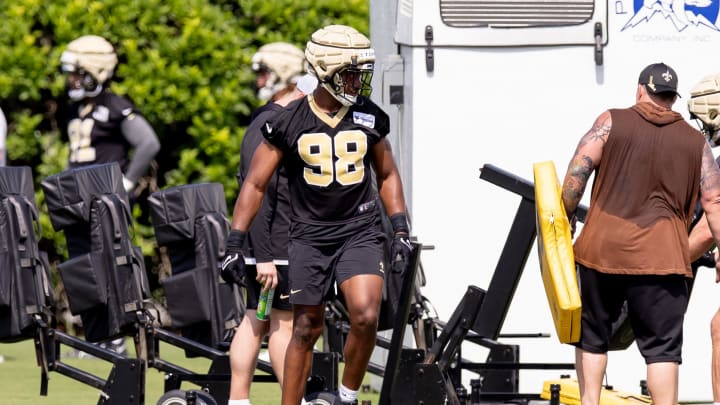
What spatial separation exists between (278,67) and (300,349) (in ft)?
5.08

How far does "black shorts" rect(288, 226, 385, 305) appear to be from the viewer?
7734 millimetres

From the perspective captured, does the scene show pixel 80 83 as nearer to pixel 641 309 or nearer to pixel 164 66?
pixel 164 66

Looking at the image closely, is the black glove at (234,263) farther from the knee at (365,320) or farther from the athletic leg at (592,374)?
the athletic leg at (592,374)

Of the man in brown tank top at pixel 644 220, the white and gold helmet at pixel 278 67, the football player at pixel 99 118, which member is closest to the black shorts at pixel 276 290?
the white and gold helmet at pixel 278 67

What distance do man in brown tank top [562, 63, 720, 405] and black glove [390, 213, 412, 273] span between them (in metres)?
0.69

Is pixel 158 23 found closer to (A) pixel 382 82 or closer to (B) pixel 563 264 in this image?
(A) pixel 382 82

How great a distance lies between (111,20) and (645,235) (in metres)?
5.84

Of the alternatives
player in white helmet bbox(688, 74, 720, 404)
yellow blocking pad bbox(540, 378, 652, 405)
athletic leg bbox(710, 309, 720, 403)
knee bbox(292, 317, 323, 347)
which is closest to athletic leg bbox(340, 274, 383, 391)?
knee bbox(292, 317, 323, 347)

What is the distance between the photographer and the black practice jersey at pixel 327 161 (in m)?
7.70

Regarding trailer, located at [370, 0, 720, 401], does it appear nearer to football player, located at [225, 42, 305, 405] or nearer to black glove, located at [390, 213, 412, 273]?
football player, located at [225, 42, 305, 405]

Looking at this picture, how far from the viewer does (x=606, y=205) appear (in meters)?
7.58

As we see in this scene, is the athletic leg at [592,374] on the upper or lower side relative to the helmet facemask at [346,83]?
lower

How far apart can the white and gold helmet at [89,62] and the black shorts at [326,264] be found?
11.5ft

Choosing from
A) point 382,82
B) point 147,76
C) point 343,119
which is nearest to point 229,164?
point 147,76
